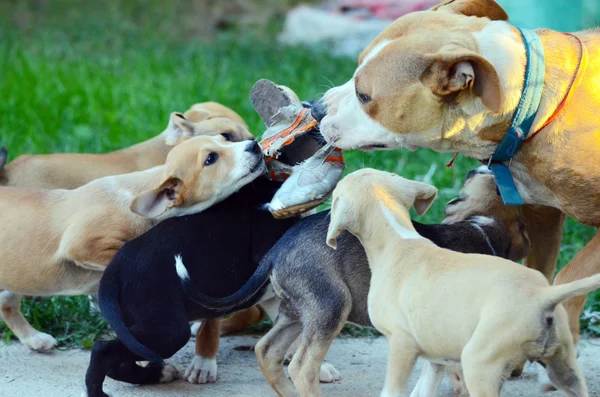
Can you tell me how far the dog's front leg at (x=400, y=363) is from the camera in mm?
3715

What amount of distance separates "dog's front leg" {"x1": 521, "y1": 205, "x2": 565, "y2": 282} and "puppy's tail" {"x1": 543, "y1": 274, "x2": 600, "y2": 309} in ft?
5.34

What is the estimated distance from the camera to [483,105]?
413cm

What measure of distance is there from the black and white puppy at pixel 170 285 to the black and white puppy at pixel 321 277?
0.64 feet

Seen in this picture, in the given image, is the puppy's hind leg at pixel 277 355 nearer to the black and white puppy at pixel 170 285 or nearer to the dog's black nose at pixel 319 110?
the black and white puppy at pixel 170 285

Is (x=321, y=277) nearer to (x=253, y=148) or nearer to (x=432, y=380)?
(x=432, y=380)

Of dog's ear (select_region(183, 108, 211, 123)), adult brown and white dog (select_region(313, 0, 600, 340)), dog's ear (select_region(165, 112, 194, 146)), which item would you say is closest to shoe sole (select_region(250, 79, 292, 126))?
adult brown and white dog (select_region(313, 0, 600, 340))

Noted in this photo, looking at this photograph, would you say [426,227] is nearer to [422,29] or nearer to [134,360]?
[422,29]

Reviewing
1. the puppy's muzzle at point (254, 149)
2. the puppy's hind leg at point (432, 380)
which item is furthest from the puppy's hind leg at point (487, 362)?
the puppy's muzzle at point (254, 149)

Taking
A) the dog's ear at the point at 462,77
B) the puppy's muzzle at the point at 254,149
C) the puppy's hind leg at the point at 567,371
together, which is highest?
the dog's ear at the point at 462,77

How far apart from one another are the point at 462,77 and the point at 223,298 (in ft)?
4.98

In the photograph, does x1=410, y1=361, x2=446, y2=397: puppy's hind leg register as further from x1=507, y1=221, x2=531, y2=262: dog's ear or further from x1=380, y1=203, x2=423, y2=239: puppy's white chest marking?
x1=507, y1=221, x2=531, y2=262: dog's ear

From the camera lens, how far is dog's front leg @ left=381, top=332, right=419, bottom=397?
3715 millimetres

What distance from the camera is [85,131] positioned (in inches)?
339

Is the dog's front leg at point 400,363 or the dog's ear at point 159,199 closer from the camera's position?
the dog's front leg at point 400,363
